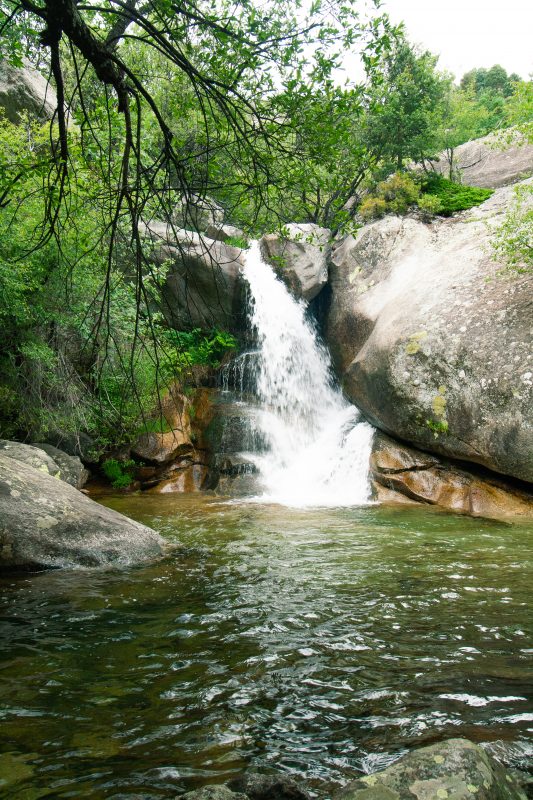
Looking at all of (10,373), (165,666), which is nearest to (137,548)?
(165,666)

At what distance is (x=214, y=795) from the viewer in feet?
6.74

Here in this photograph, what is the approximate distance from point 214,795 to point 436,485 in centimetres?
1075

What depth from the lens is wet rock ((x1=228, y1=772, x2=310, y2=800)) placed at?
2.21 metres

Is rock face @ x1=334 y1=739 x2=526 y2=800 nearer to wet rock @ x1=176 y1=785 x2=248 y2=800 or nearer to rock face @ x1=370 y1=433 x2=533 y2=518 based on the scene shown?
wet rock @ x1=176 y1=785 x2=248 y2=800

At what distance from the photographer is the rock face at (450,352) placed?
1116cm

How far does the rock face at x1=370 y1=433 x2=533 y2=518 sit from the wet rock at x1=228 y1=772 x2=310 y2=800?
9349mm

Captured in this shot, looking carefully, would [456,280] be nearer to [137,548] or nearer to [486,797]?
[137,548]

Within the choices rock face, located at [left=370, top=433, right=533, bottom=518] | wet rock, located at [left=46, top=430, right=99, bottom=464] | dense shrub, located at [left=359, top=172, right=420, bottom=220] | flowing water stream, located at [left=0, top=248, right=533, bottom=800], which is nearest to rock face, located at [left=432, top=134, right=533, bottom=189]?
dense shrub, located at [left=359, top=172, right=420, bottom=220]

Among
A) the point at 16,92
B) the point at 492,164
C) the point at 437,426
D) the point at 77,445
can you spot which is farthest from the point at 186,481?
the point at 492,164

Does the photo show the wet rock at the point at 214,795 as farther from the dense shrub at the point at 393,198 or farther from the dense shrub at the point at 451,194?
the dense shrub at the point at 451,194

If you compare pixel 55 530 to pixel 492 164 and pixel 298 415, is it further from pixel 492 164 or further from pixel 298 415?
pixel 492 164

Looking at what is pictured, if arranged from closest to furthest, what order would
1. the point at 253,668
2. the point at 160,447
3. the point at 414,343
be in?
the point at 253,668, the point at 414,343, the point at 160,447

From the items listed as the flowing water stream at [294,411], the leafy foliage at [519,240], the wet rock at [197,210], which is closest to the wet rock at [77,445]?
the flowing water stream at [294,411]

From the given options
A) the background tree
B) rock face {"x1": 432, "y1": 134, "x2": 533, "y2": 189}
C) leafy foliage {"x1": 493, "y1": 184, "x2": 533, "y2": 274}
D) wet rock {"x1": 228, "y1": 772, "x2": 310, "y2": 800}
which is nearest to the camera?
wet rock {"x1": 228, "y1": 772, "x2": 310, "y2": 800}
